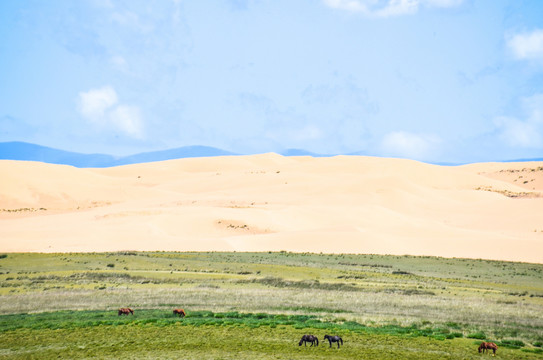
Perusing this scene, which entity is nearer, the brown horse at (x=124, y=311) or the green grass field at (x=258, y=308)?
the green grass field at (x=258, y=308)

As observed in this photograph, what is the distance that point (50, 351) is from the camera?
54.6ft

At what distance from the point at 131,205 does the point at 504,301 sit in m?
67.0

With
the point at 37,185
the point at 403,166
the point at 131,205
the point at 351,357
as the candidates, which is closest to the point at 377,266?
the point at 351,357

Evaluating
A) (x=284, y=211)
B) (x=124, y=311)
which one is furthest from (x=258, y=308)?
(x=284, y=211)

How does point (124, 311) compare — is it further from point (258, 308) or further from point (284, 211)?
point (284, 211)

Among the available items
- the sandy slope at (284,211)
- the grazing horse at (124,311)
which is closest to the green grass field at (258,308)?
the grazing horse at (124,311)

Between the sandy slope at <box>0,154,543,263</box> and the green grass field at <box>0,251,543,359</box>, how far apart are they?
12.5 metres

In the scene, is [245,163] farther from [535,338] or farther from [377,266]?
[535,338]

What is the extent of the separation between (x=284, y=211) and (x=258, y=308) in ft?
175

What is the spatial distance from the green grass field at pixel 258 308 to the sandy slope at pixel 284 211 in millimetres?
12532

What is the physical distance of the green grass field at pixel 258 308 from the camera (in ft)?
56.0

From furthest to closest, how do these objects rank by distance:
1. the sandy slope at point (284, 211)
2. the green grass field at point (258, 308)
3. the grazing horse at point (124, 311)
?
1. the sandy slope at point (284, 211)
2. the grazing horse at point (124, 311)
3. the green grass field at point (258, 308)

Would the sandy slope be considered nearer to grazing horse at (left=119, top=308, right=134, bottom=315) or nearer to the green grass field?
the green grass field

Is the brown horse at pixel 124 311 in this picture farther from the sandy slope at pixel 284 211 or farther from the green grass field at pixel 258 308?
the sandy slope at pixel 284 211
